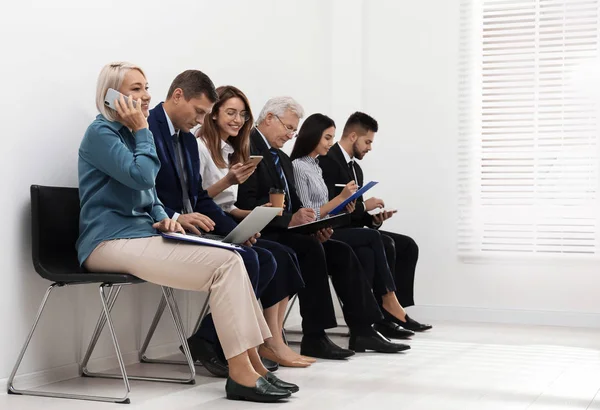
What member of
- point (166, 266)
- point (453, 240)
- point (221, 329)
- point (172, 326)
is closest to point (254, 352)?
point (221, 329)

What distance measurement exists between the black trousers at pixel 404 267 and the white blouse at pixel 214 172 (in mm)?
1414

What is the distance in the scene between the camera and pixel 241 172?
3.87 metres

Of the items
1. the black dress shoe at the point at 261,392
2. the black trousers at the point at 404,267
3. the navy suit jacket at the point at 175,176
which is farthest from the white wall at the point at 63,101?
the black trousers at the point at 404,267

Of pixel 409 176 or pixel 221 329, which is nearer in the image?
pixel 221 329

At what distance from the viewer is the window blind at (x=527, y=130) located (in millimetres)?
6039

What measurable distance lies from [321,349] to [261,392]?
3.93 ft

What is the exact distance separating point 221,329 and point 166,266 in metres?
0.31

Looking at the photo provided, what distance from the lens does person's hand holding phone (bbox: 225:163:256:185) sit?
12.6ft

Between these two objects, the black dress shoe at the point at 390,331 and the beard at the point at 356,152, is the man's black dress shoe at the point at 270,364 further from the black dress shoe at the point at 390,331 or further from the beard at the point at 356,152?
the beard at the point at 356,152

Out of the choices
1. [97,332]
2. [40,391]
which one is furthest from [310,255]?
[40,391]

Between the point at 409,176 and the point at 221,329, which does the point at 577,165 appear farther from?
the point at 221,329

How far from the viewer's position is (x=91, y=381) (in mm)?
3518

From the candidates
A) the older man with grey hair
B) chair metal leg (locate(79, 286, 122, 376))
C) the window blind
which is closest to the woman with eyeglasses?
the older man with grey hair

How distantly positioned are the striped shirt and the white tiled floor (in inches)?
34.0
